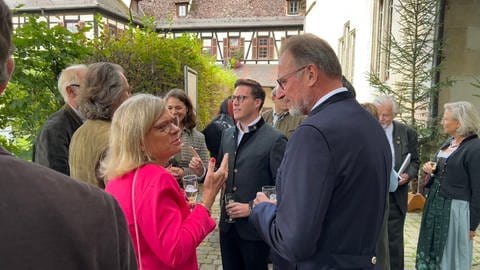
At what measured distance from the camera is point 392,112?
4.53m

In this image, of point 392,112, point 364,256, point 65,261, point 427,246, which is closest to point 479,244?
point 427,246

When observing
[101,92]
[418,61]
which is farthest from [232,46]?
[101,92]

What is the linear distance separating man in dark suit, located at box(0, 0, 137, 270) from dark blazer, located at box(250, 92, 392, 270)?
0.95 meters

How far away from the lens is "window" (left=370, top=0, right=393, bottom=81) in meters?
11.2

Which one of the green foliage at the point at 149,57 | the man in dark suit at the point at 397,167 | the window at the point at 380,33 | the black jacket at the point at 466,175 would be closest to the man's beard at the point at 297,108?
the man in dark suit at the point at 397,167

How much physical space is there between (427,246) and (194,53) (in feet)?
19.2

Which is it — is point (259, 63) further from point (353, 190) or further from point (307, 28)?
point (353, 190)

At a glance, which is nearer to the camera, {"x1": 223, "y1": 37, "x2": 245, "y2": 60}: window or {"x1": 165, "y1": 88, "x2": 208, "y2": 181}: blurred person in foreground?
{"x1": 165, "y1": 88, "x2": 208, "y2": 181}: blurred person in foreground

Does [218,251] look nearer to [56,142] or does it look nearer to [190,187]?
[56,142]

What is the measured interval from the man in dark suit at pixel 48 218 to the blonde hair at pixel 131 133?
99cm

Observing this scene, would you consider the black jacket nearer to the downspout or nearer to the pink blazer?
the pink blazer

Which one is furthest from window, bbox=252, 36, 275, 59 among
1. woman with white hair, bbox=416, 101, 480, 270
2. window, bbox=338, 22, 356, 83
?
woman with white hair, bbox=416, 101, 480, 270

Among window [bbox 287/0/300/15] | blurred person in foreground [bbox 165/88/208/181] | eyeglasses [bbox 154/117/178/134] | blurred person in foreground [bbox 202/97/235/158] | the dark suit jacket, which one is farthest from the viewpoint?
window [bbox 287/0/300/15]

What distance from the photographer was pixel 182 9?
37719 millimetres
